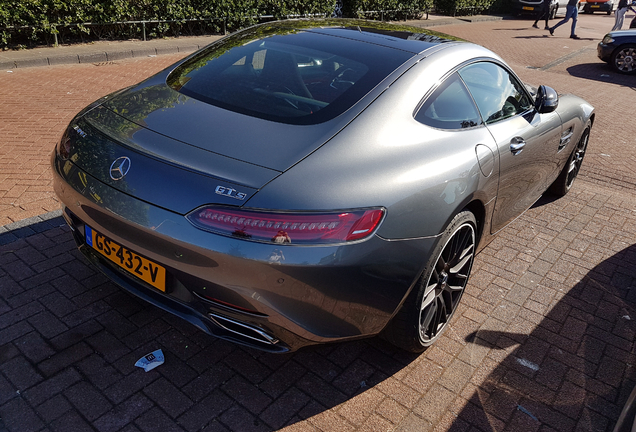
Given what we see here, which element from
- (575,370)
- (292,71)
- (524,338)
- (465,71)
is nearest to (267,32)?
(292,71)

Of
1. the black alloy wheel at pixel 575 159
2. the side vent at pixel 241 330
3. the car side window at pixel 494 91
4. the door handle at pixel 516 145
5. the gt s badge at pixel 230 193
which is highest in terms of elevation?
the car side window at pixel 494 91

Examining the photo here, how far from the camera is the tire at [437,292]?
2.64 metres

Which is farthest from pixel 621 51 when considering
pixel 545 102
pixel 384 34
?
pixel 384 34

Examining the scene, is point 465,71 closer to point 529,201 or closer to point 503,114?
point 503,114

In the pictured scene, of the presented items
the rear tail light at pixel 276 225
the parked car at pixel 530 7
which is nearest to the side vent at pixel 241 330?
the rear tail light at pixel 276 225

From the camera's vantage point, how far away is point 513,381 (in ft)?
9.42

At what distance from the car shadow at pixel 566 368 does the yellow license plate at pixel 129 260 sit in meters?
1.55

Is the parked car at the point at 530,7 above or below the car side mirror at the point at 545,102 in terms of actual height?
below

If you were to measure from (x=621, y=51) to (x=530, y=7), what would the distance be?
11.4 metres

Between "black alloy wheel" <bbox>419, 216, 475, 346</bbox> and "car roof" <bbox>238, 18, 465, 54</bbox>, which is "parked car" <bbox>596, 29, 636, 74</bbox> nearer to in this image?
"car roof" <bbox>238, 18, 465, 54</bbox>

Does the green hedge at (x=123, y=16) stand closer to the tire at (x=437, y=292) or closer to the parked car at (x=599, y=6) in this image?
the tire at (x=437, y=292)

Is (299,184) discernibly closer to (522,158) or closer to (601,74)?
(522,158)

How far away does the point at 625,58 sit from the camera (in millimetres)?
12805

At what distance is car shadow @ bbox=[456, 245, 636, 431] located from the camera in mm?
2648
